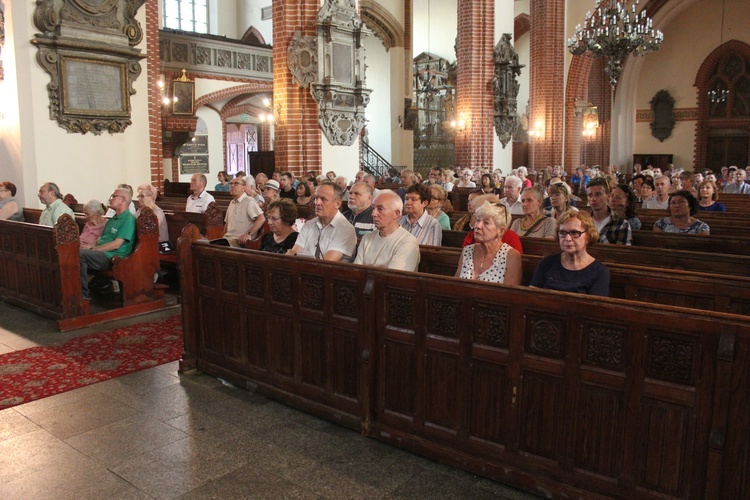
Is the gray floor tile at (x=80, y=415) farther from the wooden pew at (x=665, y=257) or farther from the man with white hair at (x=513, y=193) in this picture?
the man with white hair at (x=513, y=193)

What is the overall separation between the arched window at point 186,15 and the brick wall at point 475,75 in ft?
29.4

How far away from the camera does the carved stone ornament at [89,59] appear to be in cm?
851

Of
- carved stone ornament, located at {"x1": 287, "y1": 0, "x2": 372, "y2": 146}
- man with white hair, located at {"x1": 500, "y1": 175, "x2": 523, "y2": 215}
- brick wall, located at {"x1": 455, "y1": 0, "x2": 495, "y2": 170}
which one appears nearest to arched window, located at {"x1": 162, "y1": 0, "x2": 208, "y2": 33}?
brick wall, located at {"x1": 455, "y1": 0, "x2": 495, "y2": 170}

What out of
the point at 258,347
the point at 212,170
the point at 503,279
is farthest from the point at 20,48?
the point at 212,170

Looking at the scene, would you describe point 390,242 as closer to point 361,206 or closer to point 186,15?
point 361,206

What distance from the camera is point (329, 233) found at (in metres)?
4.51

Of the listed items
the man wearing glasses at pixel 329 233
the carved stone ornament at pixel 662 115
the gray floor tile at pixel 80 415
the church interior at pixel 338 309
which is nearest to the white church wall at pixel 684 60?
the carved stone ornament at pixel 662 115

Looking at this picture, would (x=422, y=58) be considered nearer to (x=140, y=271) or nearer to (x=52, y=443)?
(x=140, y=271)

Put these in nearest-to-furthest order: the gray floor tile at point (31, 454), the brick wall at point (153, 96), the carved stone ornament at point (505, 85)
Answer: the gray floor tile at point (31, 454) → the brick wall at point (153, 96) → the carved stone ornament at point (505, 85)

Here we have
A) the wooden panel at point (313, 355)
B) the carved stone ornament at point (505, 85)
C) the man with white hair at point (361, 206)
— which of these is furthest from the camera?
the carved stone ornament at point (505, 85)

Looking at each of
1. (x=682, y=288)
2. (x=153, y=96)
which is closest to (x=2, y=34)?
(x=153, y=96)

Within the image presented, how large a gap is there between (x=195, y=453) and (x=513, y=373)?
68.8 inches

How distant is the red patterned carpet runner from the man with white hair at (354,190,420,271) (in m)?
2.08

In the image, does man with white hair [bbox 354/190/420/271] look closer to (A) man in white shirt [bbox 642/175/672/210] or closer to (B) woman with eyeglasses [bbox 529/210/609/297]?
(B) woman with eyeglasses [bbox 529/210/609/297]
